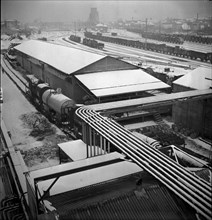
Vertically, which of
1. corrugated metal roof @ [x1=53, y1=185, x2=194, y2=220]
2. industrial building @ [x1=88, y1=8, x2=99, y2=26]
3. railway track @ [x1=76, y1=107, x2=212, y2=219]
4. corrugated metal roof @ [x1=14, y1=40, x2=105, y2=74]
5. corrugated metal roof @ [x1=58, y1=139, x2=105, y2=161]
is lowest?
corrugated metal roof @ [x1=58, y1=139, x2=105, y2=161]

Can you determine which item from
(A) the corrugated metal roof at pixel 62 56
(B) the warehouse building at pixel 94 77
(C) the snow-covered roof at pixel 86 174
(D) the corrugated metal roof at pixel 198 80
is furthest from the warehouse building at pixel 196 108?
(A) the corrugated metal roof at pixel 62 56

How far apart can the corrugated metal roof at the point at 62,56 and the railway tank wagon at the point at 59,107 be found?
3.07 m

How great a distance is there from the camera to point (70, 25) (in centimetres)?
5794

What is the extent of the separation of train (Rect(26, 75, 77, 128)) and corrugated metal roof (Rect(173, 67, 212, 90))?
5.89 m

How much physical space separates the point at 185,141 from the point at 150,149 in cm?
695

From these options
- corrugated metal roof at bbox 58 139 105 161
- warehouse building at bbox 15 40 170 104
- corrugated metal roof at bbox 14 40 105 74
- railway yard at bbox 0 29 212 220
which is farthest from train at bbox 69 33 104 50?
corrugated metal roof at bbox 58 139 105 161

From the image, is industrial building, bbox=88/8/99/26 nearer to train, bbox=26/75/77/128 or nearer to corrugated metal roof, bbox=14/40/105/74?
corrugated metal roof, bbox=14/40/105/74

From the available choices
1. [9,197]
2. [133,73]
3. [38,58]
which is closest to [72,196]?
[9,197]

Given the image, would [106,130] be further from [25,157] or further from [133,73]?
[133,73]

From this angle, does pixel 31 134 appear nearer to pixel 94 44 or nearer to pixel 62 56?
pixel 62 56

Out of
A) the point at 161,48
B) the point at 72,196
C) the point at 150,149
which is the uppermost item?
the point at 161,48

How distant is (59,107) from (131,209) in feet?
33.1

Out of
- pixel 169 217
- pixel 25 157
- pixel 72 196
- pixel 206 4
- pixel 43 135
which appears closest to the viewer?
pixel 169 217

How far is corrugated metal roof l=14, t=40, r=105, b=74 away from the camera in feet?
67.0
